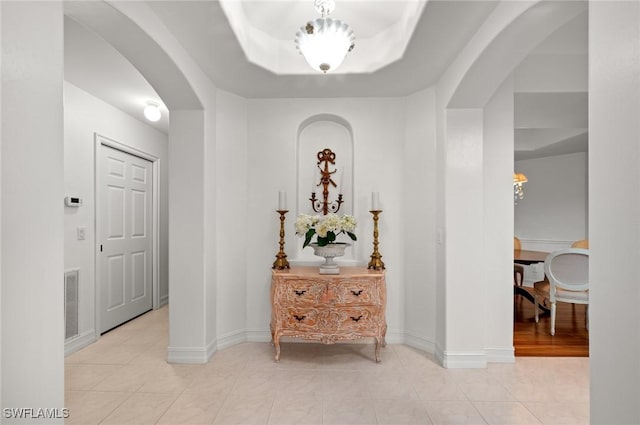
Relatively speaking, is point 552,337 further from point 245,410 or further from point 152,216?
point 152,216

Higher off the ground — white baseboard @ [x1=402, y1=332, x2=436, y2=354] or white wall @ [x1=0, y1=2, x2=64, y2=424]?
white wall @ [x1=0, y1=2, x2=64, y2=424]

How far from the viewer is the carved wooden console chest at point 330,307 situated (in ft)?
8.78

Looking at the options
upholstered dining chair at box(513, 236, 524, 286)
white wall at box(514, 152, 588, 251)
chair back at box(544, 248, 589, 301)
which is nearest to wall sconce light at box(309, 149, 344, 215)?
chair back at box(544, 248, 589, 301)

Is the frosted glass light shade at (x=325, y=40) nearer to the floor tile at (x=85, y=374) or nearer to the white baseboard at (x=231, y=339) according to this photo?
the white baseboard at (x=231, y=339)

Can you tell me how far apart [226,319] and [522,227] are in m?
5.69

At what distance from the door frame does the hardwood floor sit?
4009 mm

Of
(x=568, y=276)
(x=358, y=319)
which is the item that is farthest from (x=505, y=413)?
(x=568, y=276)

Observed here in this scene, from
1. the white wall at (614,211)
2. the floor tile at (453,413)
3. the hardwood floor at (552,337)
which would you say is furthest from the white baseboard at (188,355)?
the hardwood floor at (552,337)

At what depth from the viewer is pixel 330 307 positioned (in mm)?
2676

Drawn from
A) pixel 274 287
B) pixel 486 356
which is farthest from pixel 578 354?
pixel 274 287

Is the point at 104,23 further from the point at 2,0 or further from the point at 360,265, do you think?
the point at 360,265

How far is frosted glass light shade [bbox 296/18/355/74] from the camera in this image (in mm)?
1894

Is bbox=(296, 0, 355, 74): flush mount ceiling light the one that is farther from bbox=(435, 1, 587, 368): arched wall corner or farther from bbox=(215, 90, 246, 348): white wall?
bbox=(215, 90, 246, 348): white wall

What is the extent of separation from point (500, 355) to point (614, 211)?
2129 millimetres
